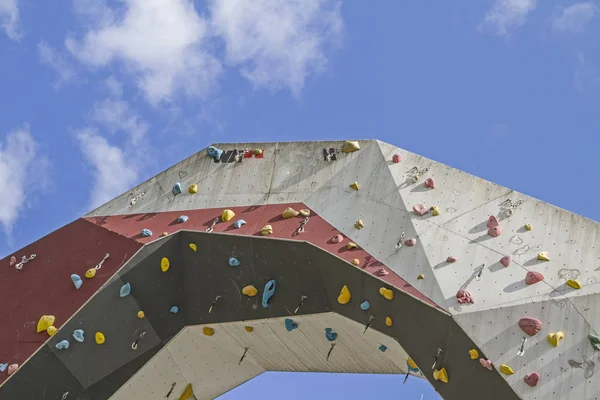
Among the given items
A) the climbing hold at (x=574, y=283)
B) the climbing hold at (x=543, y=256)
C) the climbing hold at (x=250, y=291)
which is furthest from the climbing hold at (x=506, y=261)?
the climbing hold at (x=250, y=291)

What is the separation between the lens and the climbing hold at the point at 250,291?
69.4ft

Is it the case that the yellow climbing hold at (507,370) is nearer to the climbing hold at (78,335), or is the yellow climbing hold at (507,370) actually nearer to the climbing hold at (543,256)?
the climbing hold at (543,256)

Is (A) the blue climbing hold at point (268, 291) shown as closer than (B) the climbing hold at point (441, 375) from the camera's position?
No

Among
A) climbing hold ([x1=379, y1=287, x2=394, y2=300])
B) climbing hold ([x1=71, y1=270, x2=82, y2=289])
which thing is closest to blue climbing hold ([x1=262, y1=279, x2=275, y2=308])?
climbing hold ([x1=379, y1=287, x2=394, y2=300])

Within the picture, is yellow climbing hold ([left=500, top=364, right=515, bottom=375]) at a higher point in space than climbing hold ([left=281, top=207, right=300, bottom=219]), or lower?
lower

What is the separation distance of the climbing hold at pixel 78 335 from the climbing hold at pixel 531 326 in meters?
10.4

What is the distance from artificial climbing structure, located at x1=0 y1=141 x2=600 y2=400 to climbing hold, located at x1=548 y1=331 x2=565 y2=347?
0.05 meters

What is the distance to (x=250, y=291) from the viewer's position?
21.2 metres

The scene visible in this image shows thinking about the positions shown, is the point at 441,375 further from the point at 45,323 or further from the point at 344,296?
the point at 45,323

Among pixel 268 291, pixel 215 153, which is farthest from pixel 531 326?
pixel 215 153

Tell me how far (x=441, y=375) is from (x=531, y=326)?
7.43 ft

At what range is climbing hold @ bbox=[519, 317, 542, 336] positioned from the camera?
17.7m

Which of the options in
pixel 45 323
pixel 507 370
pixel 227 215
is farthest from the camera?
pixel 227 215

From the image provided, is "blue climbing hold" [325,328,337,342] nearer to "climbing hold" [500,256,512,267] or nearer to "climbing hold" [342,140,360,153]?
"climbing hold" [342,140,360,153]
